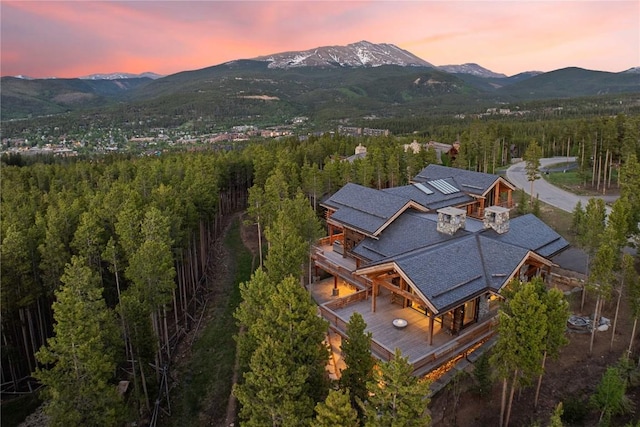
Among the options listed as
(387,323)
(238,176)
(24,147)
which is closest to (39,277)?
(387,323)

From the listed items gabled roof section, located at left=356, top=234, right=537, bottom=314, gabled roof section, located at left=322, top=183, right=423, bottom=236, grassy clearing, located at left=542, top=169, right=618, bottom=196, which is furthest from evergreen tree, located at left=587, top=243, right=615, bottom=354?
grassy clearing, located at left=542, top=169, right=618, bottom=196

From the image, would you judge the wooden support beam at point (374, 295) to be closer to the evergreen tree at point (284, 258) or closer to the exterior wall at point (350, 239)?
the evergreen tree at point (284, 258)

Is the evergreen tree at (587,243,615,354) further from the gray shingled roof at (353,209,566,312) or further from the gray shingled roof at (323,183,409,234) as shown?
the gray shingled roof at (323,183,409,234)

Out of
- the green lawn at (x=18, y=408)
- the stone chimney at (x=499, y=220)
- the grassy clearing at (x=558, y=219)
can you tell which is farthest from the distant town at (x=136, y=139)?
the green lawn at (x=18, y=408)

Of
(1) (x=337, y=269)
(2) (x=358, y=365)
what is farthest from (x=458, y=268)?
(1) (x=337, y=269)

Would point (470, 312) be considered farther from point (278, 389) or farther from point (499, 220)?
point (278, 389)

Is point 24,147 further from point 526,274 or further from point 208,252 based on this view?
point 526,274
